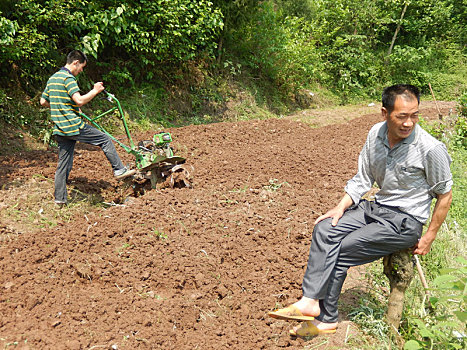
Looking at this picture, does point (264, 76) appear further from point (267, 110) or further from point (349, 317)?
point (349, 317)

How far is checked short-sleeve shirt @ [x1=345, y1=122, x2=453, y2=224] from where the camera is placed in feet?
7.75

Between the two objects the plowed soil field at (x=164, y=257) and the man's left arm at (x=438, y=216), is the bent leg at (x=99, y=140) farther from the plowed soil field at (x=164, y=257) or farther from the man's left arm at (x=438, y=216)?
the man's left arm at (x=438, y=216)

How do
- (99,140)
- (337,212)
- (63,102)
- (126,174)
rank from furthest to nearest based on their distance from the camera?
(126,174) → (99,140) → (63,102) → (337,212)

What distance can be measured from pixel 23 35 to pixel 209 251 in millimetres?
5148

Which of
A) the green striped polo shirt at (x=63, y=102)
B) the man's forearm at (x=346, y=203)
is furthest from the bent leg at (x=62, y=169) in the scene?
the man's forearm at (x=346, y=203)

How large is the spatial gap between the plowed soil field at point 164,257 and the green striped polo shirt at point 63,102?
95 cm

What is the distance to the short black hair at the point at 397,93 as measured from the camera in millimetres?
2381

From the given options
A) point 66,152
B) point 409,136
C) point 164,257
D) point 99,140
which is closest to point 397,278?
point 409,136

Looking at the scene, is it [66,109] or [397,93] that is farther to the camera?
[66,109]

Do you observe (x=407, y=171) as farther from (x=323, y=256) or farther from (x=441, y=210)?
(x=323, y=256)

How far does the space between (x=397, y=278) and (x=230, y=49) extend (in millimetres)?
10559

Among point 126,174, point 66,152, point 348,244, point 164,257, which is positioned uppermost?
point 348,244

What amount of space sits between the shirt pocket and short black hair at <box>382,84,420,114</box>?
388 millimetres

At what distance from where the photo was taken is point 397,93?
2395 mm
